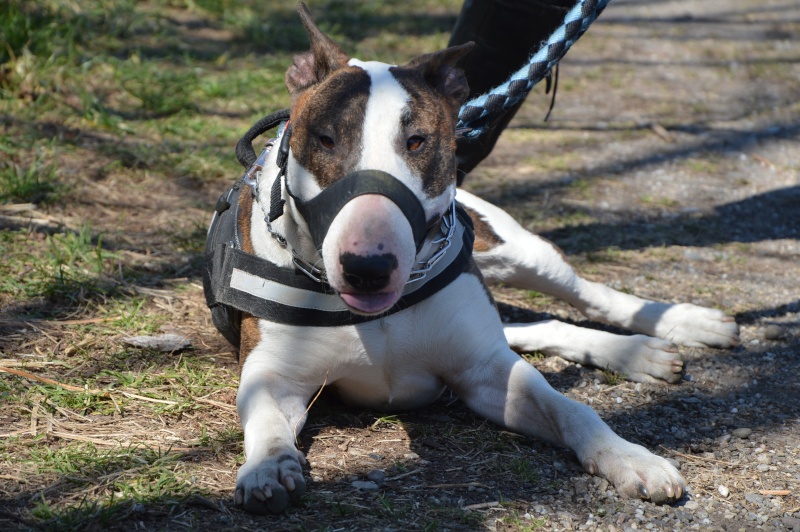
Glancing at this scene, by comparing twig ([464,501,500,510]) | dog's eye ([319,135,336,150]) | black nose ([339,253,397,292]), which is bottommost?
twig ([464,501,500,510])

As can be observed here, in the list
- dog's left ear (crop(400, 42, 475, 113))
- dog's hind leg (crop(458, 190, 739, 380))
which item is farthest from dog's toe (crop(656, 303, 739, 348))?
dog's left ear (crop(400, 42, 475, 113))

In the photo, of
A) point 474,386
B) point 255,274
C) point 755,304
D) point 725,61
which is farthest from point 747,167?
point 255,274

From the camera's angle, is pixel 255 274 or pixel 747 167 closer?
pixel 255 274

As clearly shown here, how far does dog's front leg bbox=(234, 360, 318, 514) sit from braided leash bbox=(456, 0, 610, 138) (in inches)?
41.7

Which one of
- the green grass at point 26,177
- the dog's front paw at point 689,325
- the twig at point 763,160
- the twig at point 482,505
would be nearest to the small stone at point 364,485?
the twig at point 482,505

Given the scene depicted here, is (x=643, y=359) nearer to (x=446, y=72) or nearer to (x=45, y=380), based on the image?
(x=446, y=72)

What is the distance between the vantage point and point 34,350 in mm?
3068

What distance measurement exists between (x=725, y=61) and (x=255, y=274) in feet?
22.2

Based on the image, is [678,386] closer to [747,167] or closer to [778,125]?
[747,167]

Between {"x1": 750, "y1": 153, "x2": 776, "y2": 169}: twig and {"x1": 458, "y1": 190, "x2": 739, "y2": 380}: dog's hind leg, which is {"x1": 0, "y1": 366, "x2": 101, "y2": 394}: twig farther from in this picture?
{"x1": 750, "y1": 153, "x2": 776, "y2": 169}: twig

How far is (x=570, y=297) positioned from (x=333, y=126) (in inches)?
65.3

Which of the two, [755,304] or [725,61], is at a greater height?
[725,61]

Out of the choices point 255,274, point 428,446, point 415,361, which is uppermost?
point 255,274

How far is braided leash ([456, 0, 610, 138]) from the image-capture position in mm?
3014
